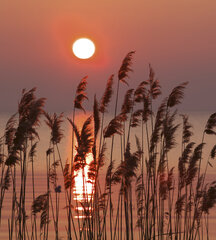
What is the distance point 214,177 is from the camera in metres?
28.9

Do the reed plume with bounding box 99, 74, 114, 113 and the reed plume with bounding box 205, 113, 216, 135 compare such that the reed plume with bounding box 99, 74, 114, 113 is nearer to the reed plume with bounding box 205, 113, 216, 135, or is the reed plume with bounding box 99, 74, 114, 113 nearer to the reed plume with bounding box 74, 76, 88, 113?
the reed plume with bounding box 74, 76, 88, 113

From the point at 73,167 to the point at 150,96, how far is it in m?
2.28

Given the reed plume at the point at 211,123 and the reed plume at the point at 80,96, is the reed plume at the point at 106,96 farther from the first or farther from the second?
→ the reed plume at the point at 211,123

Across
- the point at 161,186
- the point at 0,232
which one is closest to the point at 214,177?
the point at 0,232

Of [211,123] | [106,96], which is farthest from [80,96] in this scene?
[211,123]

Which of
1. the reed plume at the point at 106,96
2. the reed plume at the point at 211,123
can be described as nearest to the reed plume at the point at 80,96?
the reed plume at the point at 106,96

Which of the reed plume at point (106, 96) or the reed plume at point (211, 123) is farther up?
the reed plume at point (106, 96)

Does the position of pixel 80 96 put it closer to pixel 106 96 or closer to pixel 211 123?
pixel 106 96

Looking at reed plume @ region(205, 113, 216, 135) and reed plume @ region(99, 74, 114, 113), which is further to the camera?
reed plume @ region(205, 113, 216, 135)

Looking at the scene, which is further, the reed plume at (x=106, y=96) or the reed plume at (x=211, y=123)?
the reed plume at (x=211, y=123)

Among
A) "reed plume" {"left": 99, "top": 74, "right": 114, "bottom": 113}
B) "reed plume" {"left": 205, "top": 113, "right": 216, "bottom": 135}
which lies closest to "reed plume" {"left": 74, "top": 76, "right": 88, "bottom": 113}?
"reed plume" {"left": 99, "top": 74, "right": 114, "bottom": 113}

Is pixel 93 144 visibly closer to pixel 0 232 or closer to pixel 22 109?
pixel 22 109

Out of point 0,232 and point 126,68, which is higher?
point 126,68

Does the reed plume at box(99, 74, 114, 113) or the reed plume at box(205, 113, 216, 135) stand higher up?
the reed plume at box(99, 74, 114, 113)
